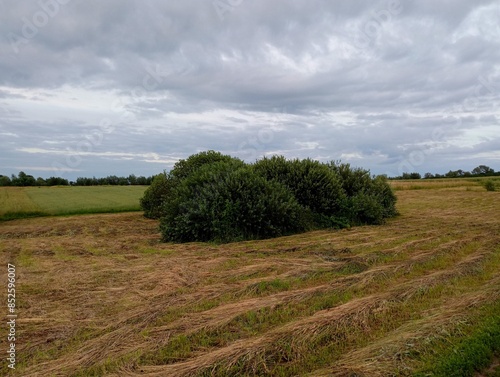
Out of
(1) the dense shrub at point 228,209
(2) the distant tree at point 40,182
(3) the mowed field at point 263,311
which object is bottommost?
(3) the mowed field at point 263,311

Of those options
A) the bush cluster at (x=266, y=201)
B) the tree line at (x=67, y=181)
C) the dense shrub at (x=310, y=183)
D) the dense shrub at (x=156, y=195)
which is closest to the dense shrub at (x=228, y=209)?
the bush cluster at (x=266, y=201)

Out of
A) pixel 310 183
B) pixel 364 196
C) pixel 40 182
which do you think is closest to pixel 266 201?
pixel 310 183

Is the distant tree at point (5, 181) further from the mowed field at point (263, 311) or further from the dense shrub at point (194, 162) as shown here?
the mowed field at point (263, 311)

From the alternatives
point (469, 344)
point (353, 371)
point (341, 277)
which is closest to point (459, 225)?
point (341, 277)

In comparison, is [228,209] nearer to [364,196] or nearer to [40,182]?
[364,196]

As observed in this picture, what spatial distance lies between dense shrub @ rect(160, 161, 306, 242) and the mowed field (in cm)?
220

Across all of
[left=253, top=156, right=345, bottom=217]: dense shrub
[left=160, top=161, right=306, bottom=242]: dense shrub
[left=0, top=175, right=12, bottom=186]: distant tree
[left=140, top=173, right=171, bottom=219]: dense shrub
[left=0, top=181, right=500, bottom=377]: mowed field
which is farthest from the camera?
[left=0, top=175, right=12, bottom=186]: distant tree

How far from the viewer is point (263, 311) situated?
5156 mm

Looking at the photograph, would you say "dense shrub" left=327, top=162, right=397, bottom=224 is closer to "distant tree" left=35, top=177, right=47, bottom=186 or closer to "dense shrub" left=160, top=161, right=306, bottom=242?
"dense shrub" left=160, top=161, right=306, bottom=242

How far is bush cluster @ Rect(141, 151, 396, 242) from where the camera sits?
12266 millimetres

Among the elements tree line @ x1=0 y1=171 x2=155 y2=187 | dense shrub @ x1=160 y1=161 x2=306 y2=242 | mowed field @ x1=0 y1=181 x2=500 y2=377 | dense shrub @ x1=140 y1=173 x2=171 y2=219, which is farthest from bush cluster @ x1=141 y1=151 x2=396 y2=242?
tree line @ x1=0 y1=171 x2=155 y2=187

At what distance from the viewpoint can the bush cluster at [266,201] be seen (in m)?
12.3

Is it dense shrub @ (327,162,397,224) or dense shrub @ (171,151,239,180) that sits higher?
dense shrub @ (171,151,239,180)

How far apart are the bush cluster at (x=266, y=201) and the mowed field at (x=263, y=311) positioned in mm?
2318
